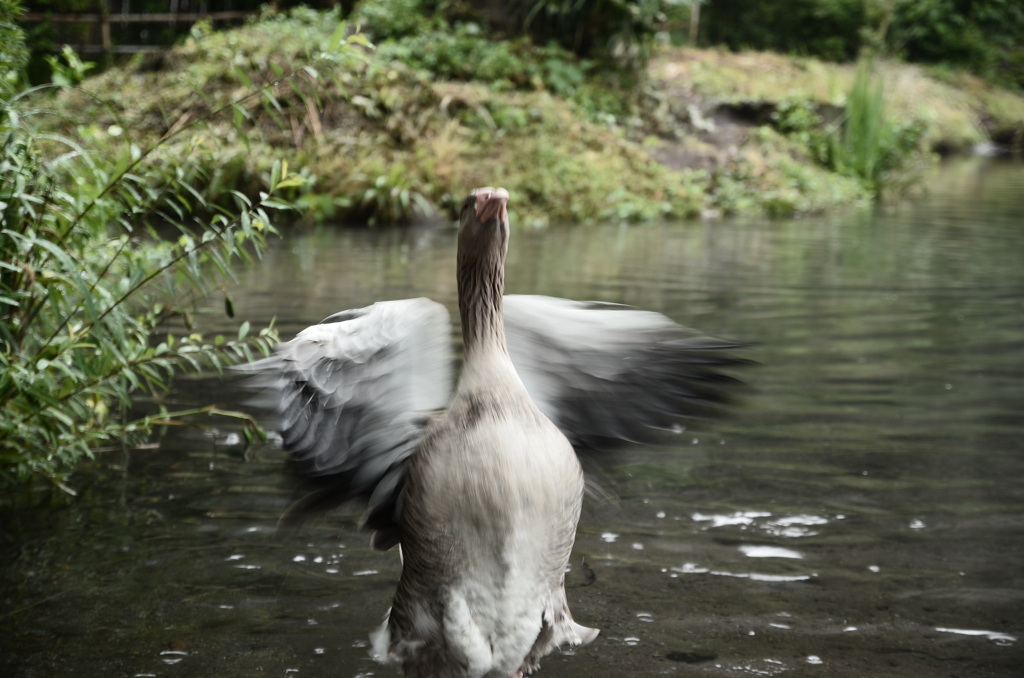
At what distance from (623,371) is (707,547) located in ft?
3.39

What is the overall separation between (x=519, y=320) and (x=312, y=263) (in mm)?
5955

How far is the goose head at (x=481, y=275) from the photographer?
7.18 feet

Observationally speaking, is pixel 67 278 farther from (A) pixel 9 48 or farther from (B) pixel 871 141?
(B) pixel 871 141

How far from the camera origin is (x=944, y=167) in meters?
20.5

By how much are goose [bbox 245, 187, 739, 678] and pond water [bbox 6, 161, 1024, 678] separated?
24 centimetres

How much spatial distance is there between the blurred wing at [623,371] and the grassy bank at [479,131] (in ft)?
24.6

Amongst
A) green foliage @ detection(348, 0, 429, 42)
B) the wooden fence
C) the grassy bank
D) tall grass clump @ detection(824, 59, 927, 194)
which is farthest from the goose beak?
the wooden fence

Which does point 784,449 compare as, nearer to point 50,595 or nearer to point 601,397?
point 601,397

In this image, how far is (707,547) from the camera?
3092 mm

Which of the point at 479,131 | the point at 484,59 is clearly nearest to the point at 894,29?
the point at 484,59

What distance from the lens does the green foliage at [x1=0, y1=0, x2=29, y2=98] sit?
8.84ft

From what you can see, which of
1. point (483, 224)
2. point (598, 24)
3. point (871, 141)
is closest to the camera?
point (483, 224)

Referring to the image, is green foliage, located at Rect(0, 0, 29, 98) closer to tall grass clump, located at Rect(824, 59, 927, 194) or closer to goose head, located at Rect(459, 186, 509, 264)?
goose head, located at Rect(459, 186, 509, 264)

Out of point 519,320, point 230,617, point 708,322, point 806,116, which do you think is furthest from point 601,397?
point 806,116
